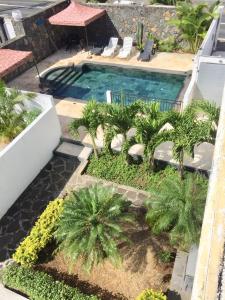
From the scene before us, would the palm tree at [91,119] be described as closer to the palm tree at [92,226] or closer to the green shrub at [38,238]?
the palm tree at [92,226]

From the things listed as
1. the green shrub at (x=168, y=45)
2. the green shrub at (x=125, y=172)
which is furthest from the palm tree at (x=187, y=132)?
the green shrub at (x=168, y=45)

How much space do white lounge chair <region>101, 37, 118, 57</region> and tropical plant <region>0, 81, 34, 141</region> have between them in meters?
10.1

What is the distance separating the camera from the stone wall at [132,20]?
2083 cm

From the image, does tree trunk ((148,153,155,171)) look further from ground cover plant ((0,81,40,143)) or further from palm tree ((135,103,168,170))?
ground cover plant ((0,81,40,143))

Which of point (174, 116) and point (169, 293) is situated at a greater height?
→ point (174, 116)

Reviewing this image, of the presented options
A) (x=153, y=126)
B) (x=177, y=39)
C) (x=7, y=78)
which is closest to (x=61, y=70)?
(x=7, y=78)

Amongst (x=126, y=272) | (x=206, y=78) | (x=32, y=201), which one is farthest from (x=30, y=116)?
(x=206, y=78)

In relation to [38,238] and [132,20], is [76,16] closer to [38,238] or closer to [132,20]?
[132,20]

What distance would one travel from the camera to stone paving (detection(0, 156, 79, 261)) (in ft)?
35.5

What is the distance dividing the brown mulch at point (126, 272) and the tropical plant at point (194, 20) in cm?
1470

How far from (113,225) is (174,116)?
449cm

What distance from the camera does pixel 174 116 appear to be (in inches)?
423

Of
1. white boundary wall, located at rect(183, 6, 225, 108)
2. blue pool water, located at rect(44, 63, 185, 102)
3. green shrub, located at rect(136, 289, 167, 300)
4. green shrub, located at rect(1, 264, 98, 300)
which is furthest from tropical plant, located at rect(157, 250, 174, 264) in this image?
blue pool water, located at rect(44, 63, 185, 102)

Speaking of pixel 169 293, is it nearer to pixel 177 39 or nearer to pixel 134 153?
pixel 134 153
